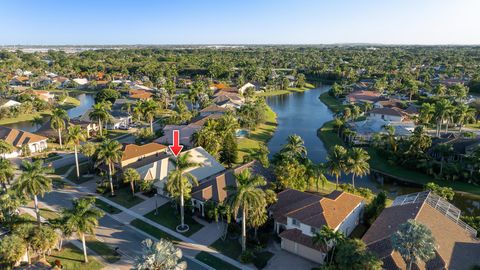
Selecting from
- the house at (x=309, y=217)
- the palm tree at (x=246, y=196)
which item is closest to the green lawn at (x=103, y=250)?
the palm tree at (x=246, y=196)

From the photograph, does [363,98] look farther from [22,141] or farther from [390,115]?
[22,141]

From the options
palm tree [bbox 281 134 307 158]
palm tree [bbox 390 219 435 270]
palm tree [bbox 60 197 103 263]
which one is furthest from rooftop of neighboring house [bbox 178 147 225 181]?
palm tree [bbox 390 219 435 270]

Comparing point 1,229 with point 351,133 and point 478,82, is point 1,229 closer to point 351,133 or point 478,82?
point 351,133

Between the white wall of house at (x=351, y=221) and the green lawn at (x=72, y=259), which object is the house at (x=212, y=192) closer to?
the white wall of house at (x=351, y=221)

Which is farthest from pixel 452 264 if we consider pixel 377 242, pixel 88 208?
pixel 88 208

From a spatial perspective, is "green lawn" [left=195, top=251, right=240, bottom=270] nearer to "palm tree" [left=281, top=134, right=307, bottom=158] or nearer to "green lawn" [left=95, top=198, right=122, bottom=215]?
"green lawn" [left=95, top=198, right=122, bottom=215]
